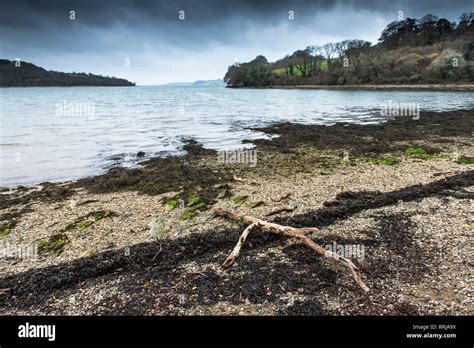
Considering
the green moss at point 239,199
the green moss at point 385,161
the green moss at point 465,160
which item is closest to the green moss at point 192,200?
the green moss at point 239,199

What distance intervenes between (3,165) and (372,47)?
567 ft

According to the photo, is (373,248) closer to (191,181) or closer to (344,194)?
(344,194)

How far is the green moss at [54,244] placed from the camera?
909 cm

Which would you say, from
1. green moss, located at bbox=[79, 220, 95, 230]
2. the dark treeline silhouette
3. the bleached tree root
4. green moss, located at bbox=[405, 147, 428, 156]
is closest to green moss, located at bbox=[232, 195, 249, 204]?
the bleached tree root

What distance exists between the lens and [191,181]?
14992 millimetres

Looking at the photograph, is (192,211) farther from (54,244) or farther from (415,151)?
(415,151)

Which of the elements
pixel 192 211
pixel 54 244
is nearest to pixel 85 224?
pixel 54 244

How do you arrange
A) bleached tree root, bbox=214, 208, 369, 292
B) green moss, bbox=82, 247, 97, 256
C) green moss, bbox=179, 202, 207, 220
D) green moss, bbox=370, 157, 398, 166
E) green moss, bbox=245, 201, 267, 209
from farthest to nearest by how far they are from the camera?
green moss, bbox=370, 157, 398, 166
green moss, bbox=245, 201, 267, 209
green moss, bbox=179, 202, 207, 220
green moss, bbox=82, 247, 97, 256
bleached tree root, bbox=214, 208, 369, 292

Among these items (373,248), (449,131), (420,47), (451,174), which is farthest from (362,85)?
(373,248)

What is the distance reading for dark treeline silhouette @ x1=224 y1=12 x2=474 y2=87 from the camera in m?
100.0

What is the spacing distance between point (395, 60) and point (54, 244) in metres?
138

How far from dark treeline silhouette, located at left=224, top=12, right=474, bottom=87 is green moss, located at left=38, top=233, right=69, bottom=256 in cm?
9746

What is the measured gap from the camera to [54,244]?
9.41 meters

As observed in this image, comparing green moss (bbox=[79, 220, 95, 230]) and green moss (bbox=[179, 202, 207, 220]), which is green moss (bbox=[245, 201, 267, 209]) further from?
green moss (bbox=[79, 220, 95, 230])
